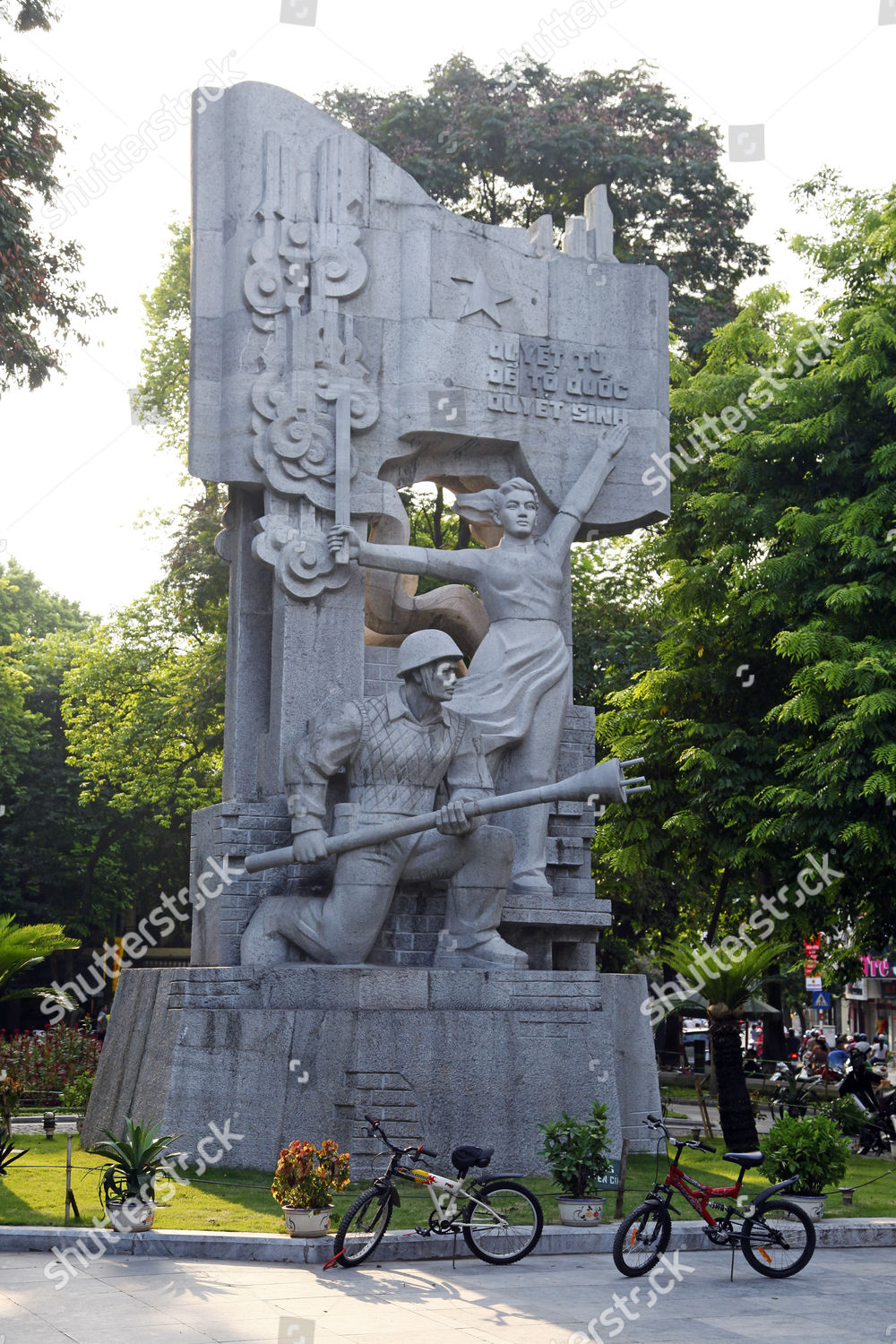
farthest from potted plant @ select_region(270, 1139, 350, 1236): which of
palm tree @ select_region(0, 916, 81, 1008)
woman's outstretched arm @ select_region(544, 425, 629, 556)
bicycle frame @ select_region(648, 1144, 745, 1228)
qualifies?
woman's outstretched arm @ select_region(544, 425, 629, 556)

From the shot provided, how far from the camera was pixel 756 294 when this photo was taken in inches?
917

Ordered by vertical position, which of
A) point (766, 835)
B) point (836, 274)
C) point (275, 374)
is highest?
point (836, 274)

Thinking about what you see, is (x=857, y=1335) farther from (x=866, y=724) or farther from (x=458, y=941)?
(x=866, y=724)

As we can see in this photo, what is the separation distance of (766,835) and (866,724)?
2107mm

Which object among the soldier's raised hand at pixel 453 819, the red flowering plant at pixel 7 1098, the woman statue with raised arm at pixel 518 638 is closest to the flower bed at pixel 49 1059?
the red flowering plant at pixel 7 1098

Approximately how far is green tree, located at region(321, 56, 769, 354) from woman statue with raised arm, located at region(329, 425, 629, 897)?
12485 millimetres

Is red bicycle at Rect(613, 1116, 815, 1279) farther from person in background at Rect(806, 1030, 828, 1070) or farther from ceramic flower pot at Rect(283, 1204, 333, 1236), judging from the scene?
person in background at Rect(806, 1030, 828, 1070)

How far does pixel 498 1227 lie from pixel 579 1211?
1.07 meters

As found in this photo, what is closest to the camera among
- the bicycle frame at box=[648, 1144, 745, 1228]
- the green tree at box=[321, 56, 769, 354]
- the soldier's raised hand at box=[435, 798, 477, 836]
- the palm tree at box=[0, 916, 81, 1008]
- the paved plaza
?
the paved plaza

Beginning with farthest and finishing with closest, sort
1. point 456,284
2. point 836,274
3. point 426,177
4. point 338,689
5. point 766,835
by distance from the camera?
point 426,177, point 836,274, point 766,835, point 456,284, point 338,689

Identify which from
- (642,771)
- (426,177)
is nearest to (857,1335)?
(642,771)

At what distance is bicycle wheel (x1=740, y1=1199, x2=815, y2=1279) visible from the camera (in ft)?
32.4

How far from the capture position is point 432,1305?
8.51 meters

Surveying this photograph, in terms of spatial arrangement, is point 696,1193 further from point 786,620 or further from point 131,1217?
point 786,620
